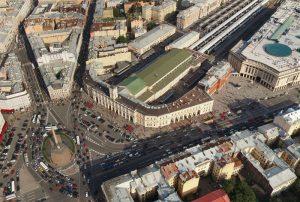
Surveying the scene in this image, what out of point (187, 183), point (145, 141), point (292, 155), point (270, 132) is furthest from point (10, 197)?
point (292, 155)

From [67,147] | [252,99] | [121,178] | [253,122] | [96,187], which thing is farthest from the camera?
[252,99]

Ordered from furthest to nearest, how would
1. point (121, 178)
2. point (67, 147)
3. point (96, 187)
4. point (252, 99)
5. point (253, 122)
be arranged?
1. point (252, 99)
2. point (253, 122)
3. point (67, 147)
4. point (96, 187)
5. point (121, 178)

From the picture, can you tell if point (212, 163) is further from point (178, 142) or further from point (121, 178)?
point (121, 178)

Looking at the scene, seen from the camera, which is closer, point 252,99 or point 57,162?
point 57,162

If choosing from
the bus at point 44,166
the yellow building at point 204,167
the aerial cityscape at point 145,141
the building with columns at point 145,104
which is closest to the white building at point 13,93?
the aerial cityscape at point 145,141

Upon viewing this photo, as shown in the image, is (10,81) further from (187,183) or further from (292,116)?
(292,116)

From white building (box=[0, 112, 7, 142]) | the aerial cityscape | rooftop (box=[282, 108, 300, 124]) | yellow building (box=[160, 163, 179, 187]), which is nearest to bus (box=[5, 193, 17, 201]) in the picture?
the aerial cityscape

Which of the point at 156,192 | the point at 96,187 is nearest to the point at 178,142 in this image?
the point at 156,192
